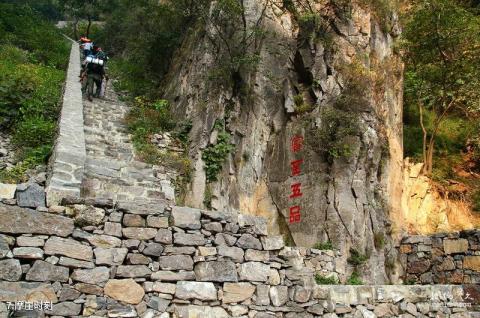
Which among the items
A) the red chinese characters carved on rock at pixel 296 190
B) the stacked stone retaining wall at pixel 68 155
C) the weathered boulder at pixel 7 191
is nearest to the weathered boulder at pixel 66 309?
the stacked stone retaining wall at pixel 68 155

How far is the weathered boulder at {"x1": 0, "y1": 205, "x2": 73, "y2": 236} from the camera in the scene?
13.3 ft

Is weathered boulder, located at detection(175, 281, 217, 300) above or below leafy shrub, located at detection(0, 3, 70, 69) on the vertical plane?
below

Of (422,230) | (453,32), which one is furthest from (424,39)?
(422,230)

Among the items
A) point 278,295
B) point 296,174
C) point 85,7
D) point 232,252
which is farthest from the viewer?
point 85,7

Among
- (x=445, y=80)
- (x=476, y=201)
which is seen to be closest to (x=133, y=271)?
(x=476, y=201)

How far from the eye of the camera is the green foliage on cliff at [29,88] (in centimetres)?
921

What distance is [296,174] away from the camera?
10.9 metres

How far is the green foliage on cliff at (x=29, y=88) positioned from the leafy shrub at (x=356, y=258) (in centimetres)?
707

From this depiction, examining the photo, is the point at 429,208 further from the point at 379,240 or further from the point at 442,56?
the point at 442,56

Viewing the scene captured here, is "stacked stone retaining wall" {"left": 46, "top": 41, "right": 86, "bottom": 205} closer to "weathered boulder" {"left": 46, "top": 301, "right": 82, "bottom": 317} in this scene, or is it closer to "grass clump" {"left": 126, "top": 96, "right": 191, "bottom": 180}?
"weathered boulder" {"left": 46, "top": 301, "right": 82, "bottom": 317}

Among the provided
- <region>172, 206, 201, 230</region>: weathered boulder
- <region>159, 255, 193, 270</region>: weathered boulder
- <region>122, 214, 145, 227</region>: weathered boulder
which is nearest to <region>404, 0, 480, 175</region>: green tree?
<region>172, 206, 201, 230</region>: weathered boulder

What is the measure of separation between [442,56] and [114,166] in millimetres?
11150

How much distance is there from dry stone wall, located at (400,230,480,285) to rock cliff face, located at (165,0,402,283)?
1.82 feet

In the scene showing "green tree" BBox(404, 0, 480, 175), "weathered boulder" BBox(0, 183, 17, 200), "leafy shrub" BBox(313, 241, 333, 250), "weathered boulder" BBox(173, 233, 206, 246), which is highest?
"green tree" BBox(404, 0, 480, 175)
